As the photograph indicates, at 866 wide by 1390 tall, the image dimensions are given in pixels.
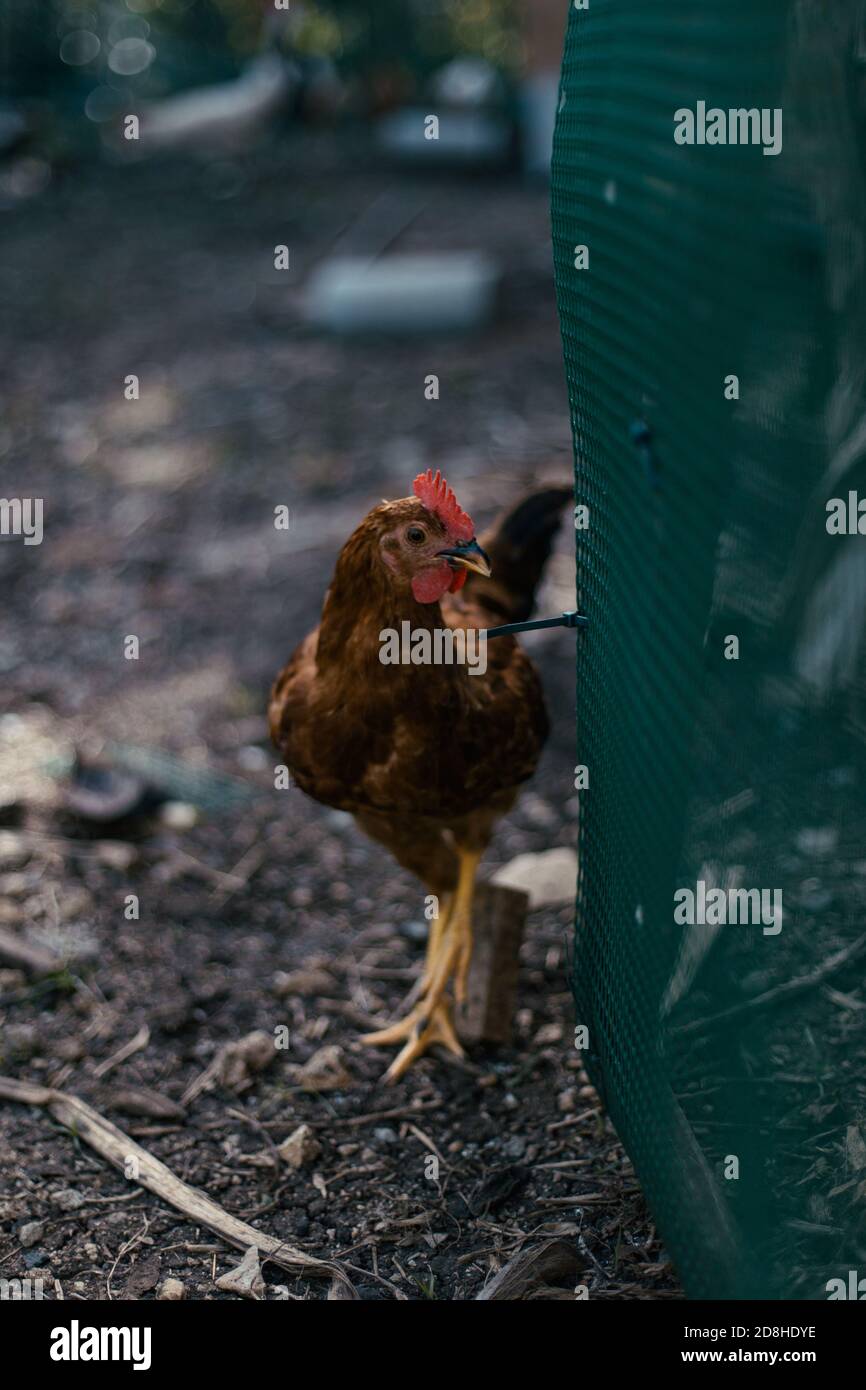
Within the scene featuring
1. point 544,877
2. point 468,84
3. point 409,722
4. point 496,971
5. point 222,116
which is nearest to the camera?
point 409,722

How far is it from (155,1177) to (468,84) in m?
15.1

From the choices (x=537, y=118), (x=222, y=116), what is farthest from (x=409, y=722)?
(x=222, y=116)

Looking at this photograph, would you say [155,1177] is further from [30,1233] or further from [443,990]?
[443,990]

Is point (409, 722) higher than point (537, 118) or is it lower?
lower

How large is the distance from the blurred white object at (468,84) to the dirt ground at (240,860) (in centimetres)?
638

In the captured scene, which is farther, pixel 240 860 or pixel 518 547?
pixel 240 860

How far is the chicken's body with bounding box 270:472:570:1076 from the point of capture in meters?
2.63

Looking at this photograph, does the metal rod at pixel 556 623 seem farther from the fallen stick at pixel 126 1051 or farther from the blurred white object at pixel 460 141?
the blurred white object at pixel 460 141

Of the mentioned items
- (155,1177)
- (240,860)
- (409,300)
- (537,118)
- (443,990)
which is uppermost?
(537,118)

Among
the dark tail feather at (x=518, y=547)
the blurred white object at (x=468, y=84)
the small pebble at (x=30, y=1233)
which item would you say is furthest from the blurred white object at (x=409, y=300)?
the small pebble at (x=30, y=1233)

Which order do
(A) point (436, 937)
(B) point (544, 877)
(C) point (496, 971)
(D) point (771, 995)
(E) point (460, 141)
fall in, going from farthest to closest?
1. (E) point (460, 141)
2. (B) point (544, 877)
3. (A) point (436, 937)
4. (C) point (496, 971)
5. (D) point (771, 995)

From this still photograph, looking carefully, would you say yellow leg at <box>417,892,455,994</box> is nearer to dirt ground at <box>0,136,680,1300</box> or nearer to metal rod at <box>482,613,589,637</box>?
dirt ground at <box>0,136,680,1300</box>

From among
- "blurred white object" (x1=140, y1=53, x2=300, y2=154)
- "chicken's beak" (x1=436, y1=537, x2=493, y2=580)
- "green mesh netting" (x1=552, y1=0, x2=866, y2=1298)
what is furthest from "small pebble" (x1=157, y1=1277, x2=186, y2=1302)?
"blurred white object" (x1=140, y1=53, x2=300, y2=154)

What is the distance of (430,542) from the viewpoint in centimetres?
254
